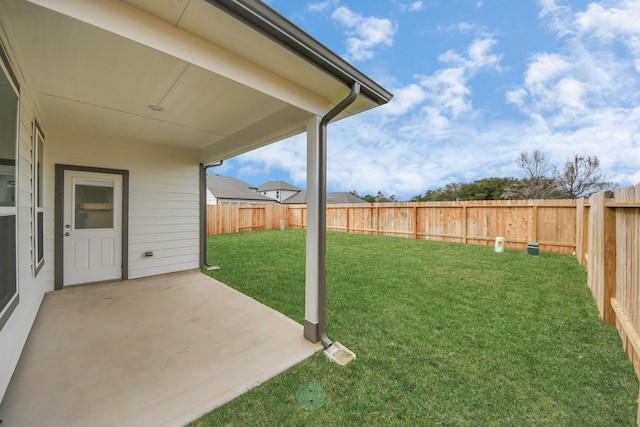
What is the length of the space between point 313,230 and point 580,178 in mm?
22326

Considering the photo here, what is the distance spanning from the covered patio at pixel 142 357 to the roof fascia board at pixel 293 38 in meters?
2.48

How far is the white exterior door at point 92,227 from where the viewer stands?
4.01 m

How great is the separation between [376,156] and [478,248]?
28.6 m

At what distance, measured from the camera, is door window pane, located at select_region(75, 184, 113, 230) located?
13.5 feet

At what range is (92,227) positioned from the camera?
13.9ft

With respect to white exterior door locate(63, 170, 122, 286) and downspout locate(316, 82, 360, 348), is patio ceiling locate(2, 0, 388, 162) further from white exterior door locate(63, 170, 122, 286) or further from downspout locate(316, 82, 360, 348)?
white exterior door locate(63, 170, 122, 286)

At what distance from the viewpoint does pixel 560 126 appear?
60.3 feet

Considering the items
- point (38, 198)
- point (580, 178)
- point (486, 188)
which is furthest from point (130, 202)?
point (486, 188)

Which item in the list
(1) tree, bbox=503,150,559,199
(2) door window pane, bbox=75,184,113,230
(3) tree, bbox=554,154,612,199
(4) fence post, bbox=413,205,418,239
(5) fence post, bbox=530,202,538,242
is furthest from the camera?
(1) tree, bbox=503,150,559,199

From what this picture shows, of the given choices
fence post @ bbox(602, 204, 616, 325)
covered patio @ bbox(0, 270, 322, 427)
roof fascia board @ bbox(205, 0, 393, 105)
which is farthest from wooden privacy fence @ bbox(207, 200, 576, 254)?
covered patio @ bbox(0, 270, 322, 427)

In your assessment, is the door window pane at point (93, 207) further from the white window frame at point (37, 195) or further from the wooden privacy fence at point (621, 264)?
the wooden privacy fence at point (621, 264)

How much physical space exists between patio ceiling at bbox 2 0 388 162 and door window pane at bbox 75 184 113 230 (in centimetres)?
97

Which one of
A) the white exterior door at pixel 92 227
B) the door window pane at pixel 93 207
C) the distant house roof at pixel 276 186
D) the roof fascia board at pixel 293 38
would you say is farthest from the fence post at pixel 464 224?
the distant house roof at pixel 276 186

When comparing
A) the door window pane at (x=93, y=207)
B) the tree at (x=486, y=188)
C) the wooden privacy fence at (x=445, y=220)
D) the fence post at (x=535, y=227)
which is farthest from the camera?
the tree at (x=486, y=188)
